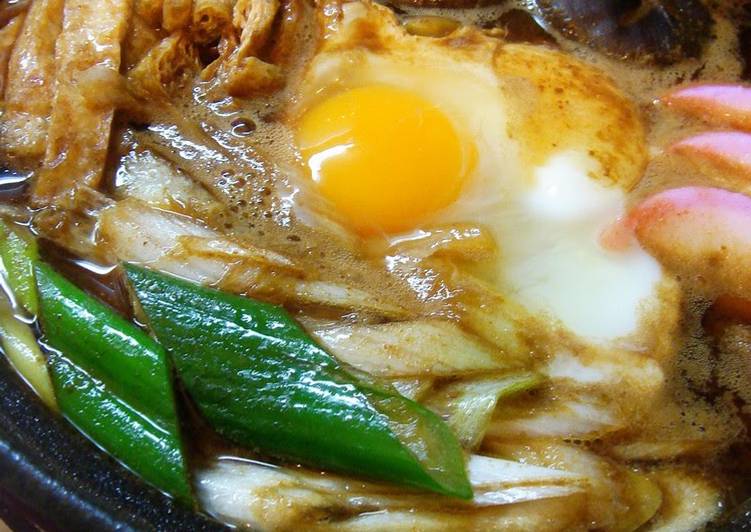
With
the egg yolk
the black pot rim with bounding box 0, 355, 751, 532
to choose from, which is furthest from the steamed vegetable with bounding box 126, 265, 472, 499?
the egg yolk

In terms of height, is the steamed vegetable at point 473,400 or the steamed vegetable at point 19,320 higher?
the steamed vegetable at point 19,320

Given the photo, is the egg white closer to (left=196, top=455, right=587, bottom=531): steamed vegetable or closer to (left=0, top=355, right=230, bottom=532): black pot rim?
(left=196, top=455, right=587, bottom=531): steamed vegetable

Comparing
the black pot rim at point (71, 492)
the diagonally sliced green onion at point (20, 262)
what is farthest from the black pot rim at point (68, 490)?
the diagonally sliced green onion at point (20, 262)

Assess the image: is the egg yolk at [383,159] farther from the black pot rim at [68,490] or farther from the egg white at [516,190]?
the black pot rim at [68,490]

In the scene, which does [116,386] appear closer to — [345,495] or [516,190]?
[345,495]

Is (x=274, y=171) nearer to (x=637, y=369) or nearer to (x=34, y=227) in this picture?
(x=34, y=227)

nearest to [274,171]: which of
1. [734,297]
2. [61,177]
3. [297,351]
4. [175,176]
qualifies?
[175,176]

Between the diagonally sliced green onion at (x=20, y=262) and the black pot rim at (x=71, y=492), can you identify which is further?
the diagonally sliced green onion at (x=20, y=262)

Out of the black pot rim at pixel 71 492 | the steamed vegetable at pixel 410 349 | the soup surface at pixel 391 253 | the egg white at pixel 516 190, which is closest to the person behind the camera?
the black pot rim at pixel 71 492
